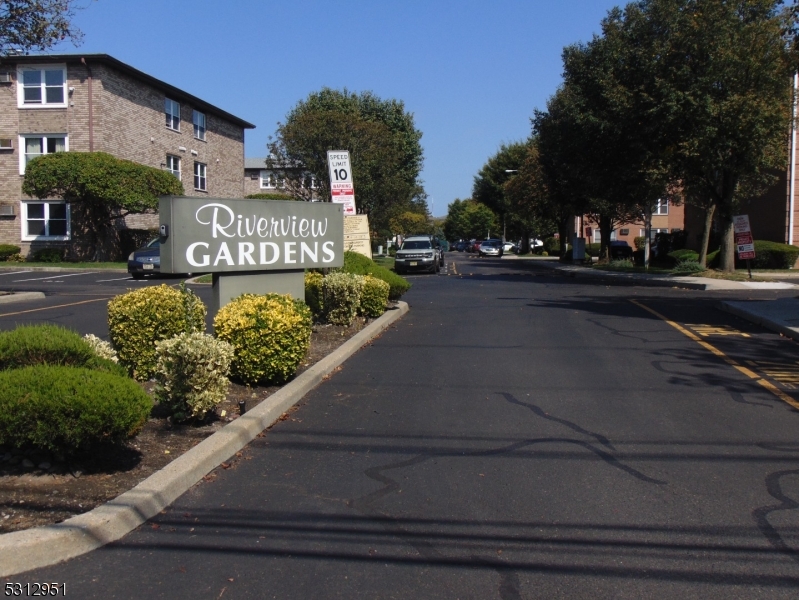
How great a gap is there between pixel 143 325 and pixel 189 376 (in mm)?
1866

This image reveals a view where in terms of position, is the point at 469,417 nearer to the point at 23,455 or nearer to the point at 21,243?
the point at 23,455

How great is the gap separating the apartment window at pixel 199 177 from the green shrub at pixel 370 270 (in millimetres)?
31046

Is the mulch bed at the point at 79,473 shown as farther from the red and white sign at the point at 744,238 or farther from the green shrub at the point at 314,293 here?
the red and white sign at the point at 744,238

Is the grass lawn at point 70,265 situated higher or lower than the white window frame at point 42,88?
lower

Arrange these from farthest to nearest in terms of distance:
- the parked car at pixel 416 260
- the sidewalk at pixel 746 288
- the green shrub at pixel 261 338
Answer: the parked car at pixel 416 260, the sidewalk at pixel 746 288, the green shrub at pixel 261 338

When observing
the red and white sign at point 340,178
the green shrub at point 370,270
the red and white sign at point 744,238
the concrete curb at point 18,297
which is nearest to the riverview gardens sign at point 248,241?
the green shrub at point 370,270

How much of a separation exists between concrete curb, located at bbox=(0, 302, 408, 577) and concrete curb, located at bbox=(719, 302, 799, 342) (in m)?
9.17

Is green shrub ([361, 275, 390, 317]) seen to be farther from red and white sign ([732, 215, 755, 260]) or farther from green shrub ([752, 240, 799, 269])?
green shrub ([752, 240, 799, 269])

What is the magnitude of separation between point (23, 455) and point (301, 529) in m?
2.17

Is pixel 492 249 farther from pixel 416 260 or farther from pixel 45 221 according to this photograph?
pixel 45 221

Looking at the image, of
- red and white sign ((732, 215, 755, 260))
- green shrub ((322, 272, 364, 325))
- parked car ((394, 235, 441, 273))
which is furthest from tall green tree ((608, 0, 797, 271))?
green shrub ((322, 272, 364, 325))

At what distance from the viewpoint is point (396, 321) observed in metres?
15.4

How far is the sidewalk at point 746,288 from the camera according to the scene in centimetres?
1416

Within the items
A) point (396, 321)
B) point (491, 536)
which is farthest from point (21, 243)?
point (491, 536)
